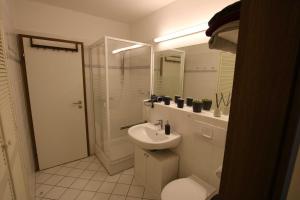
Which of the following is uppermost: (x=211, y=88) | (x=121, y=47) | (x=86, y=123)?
(x=121, y=47)

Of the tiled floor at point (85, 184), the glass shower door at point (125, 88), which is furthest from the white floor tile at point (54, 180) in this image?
the glass shower door at point (125, 88)

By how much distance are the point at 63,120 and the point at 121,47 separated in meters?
1.59

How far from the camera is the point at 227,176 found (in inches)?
19.4

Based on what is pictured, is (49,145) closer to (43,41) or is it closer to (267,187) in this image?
(43,41)

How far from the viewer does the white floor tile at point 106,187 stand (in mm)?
1941

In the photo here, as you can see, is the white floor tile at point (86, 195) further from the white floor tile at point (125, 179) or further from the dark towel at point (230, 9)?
the dark towel at point (230, 9)

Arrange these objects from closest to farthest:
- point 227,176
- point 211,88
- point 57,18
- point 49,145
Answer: point 227,176
point 211,88
point 57,18
point 49,145

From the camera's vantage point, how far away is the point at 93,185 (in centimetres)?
203

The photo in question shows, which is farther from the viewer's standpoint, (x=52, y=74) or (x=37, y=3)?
(x=52, y=74)

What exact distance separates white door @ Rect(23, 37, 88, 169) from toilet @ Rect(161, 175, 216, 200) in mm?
1953

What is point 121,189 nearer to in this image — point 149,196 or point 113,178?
point 113,178

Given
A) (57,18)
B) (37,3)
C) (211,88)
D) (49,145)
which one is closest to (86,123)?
(49,145)

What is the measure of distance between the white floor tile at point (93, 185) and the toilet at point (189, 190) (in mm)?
1135

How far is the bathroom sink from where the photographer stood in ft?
5.05
